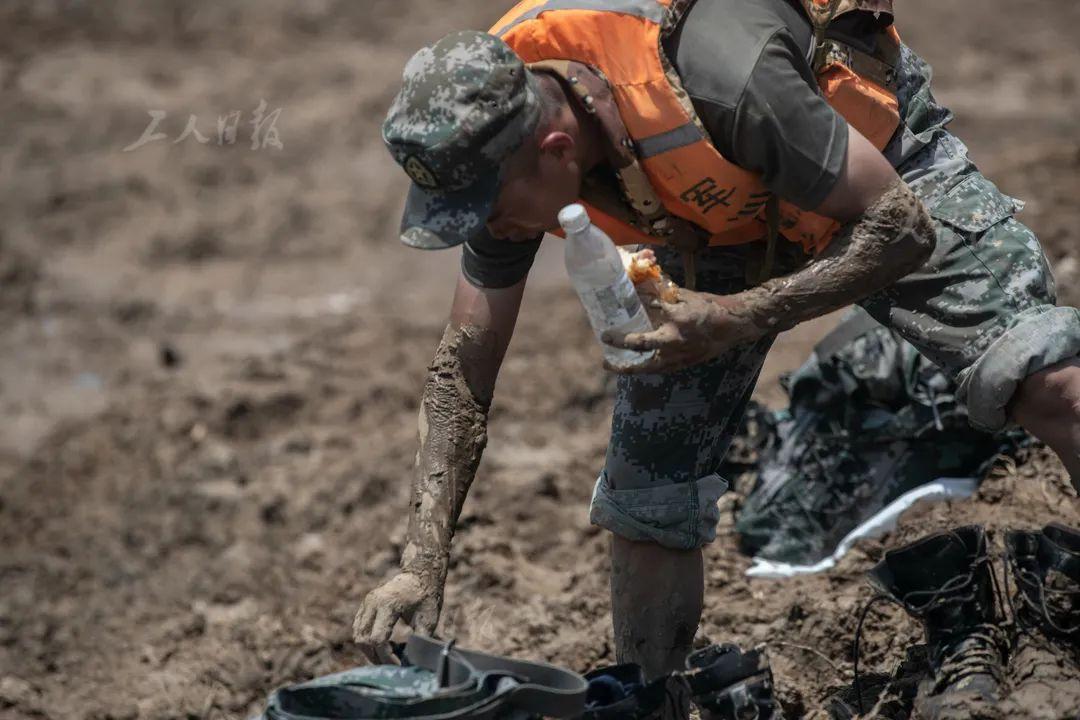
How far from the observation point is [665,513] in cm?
324

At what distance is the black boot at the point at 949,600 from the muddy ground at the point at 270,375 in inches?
17.2

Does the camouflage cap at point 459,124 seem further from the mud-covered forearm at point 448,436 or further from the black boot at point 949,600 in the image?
the black boot at point 949,600

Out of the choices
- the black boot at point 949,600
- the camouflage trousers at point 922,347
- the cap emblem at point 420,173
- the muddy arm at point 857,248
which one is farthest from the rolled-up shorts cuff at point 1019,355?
the cap emblem at point 420,173

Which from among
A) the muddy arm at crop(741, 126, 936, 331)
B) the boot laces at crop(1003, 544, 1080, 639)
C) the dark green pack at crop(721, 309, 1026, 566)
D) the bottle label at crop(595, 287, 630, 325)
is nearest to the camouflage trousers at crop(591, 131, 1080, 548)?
the muddy arm at crop(741, 126, 936, 331)

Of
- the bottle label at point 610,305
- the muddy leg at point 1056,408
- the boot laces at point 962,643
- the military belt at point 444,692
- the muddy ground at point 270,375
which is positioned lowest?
the muddy ground at point 270,375

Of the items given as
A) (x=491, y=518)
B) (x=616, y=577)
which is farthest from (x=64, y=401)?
(x=616, y=577)

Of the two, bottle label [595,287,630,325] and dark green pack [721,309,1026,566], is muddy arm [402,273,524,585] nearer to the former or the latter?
bottle label [595,287,630,325]

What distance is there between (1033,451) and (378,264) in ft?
17.7

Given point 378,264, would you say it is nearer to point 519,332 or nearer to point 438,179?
point 519,332

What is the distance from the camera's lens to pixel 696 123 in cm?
269

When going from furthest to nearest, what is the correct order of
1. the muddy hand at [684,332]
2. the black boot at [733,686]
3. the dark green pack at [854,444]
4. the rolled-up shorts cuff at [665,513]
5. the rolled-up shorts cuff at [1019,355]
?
the dark green pack at [854,444]
the rolled-up shorts cuff at [665,513]
the black boot at [733,686]
the rolled-up shorts cuff at [1019,355]
the muddy hand at [684,332]

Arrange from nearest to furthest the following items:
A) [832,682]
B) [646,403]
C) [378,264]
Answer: [646,403]
[832,682]
[378,264]

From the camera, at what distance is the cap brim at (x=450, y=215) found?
2.69 m

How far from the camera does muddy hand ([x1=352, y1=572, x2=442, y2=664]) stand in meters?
2.91
